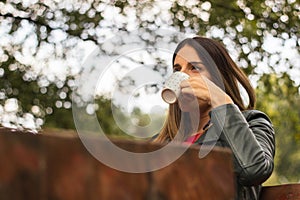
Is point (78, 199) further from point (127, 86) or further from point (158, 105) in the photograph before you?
point (127, 86)

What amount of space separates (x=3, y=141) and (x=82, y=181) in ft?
0.26

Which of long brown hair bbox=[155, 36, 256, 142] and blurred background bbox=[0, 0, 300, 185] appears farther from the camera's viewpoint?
blurred background bbox=[0, 0, 300, 185]

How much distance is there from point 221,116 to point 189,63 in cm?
43

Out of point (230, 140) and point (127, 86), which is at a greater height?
point (230, 140)

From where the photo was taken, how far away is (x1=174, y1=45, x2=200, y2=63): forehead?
6.14 feet

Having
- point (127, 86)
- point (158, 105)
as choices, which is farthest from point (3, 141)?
point (127, 86)

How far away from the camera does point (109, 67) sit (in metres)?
4.35

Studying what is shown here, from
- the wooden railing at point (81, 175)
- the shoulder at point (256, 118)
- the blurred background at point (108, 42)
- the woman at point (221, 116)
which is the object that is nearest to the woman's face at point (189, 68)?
the woman at point (221, 116)

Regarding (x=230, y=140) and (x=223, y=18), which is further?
(x=223, y=18)

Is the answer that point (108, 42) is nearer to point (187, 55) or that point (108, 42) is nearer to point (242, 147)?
point (187, 55)

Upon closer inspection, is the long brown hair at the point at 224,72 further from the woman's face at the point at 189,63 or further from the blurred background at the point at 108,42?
the blurred background at the point at 108,42

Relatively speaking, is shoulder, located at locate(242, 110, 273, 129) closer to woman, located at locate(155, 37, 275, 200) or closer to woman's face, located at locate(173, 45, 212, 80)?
woman, located at locate(155, 37, 275, 200)

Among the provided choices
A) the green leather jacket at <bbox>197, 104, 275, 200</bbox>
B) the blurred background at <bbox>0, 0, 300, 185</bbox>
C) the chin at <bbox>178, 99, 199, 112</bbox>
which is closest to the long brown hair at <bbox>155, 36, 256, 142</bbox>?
the chin at <bbox>178, 99, 199, 112</bbox>

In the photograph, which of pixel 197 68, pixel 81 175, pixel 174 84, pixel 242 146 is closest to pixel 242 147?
pixel 242 146
